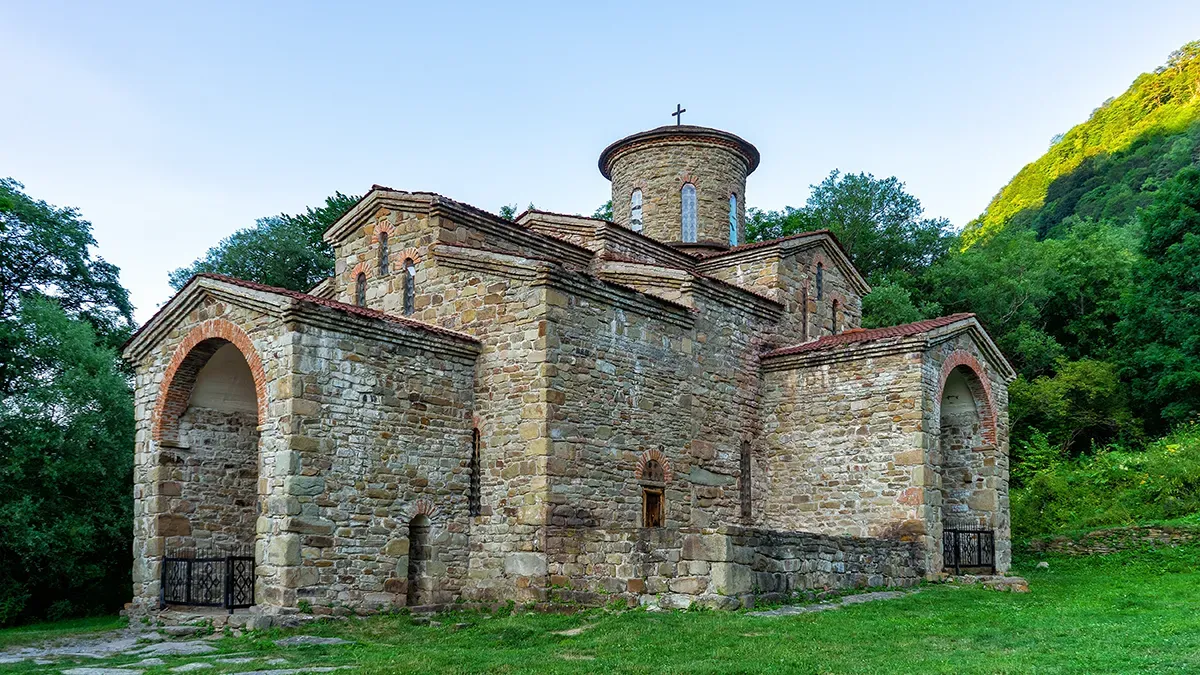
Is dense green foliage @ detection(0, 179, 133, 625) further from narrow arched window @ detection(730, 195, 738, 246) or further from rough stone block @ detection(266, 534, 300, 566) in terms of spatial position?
narrow arched window @ detection(730, 195, 738, 246)

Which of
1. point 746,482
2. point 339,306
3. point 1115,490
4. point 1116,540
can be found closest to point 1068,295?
point 1115,490

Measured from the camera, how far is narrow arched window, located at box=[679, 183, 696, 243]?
21.8 meters

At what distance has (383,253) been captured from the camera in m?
16.0

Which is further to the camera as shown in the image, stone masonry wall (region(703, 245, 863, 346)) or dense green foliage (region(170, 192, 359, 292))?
dense green foliage (region(170, 192, 359, 292))

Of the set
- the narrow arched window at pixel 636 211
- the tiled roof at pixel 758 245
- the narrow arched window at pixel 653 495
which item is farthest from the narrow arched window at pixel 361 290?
the narrow arched window at pixel 636 211

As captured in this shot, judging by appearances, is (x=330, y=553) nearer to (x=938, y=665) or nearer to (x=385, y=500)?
(x=385, y=500)

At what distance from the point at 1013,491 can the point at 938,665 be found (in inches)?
656

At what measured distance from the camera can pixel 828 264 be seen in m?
20.4

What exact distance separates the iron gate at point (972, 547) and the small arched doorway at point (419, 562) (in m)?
9.07

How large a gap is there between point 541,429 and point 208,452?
5498 millimetres

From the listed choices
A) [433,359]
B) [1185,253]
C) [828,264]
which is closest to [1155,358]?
[1185,253]

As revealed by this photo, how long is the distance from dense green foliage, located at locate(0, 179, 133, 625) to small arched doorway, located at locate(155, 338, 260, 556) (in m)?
4.60

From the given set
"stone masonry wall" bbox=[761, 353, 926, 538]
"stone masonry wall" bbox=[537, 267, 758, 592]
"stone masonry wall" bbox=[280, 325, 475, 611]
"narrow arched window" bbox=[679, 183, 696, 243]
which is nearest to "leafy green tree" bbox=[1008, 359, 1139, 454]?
"narrow arched window" bbox=[679, 183, 696, 243]

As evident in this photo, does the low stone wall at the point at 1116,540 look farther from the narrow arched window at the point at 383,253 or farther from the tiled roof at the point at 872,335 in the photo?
the narrow arched window at the point at 383,253
